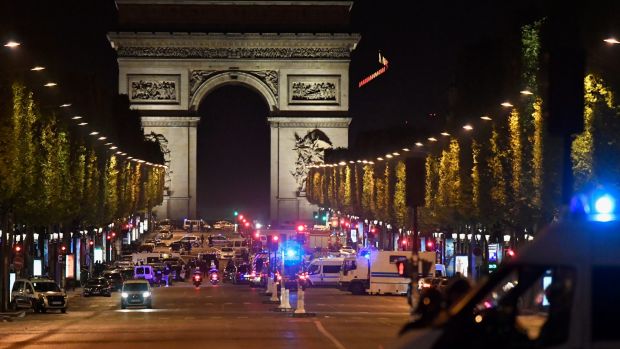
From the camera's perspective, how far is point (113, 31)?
115 meters

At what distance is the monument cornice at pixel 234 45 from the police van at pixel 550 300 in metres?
107

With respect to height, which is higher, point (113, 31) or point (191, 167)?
point (113, 31)

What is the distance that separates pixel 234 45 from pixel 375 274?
6261 centimetres

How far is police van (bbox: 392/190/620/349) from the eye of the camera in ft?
26.3

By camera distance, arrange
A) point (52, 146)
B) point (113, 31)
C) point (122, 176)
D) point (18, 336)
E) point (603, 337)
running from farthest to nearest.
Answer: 1. point (113, 31)
2. point (122, 176)
3. point (52, 146)
4. point (18, 336)
5. point (603, 337)

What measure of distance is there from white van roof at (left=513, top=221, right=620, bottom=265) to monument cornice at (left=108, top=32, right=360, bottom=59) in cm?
10727

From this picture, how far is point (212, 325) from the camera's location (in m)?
32.4

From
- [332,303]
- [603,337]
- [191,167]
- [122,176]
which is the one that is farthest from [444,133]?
[191,167]

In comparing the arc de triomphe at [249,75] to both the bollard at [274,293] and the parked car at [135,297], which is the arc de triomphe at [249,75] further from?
the parked car at [135,297]

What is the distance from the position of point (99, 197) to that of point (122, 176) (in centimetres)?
1329

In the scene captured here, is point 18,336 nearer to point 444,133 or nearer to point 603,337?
point 603,337

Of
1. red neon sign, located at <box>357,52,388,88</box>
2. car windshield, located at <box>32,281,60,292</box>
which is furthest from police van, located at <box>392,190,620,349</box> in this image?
red neon sign, located at <box>357,52,388,88</box>

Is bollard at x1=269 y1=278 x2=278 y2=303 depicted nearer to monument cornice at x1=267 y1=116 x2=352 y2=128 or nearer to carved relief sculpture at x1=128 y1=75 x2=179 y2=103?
monument cornice at x1=267 y1=116 x2=352 y2=128

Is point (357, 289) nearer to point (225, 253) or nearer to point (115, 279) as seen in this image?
point (115, 279)
